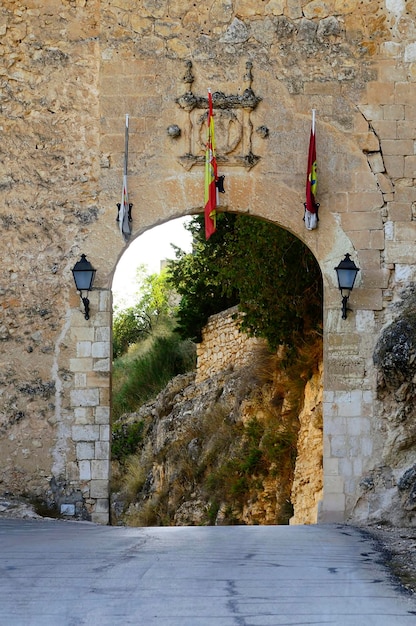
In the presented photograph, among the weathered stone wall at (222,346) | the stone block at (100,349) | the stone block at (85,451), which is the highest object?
the weathered stone wall at (222,346)

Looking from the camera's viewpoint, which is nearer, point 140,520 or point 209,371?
point 140,520

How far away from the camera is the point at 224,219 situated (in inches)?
771

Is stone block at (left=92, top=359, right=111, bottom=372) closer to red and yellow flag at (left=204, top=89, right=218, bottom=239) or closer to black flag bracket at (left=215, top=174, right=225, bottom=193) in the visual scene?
red and yellow flag at (left=204, top=89, right=218, bottom=239)

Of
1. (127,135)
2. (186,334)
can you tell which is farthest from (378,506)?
(186,334)

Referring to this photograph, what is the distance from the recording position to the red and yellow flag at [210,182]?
1139 cm

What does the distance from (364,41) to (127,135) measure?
2770mm

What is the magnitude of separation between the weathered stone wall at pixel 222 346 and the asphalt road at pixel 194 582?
11.4 m

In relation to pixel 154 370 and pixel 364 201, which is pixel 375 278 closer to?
pixel 364 201

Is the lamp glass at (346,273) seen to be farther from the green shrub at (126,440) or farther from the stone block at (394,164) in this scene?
the green shrub at (126,440)

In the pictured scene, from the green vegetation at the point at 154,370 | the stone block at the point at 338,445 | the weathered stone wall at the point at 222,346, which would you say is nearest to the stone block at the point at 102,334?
the stone block at the point at 338,445

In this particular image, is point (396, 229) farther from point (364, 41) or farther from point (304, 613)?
point (304, 613)

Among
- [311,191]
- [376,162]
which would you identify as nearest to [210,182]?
[311,191]

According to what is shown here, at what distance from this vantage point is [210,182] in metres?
11.4

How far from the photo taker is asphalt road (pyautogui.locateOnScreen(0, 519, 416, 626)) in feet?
15.6
